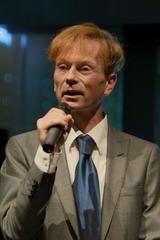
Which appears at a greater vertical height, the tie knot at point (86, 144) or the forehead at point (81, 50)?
the forehead at point (81, 50)

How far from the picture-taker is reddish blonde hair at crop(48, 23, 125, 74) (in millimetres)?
1458

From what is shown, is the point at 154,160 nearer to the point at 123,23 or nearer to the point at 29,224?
the point at 29,224

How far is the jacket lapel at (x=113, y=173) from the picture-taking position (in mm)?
A: 1358

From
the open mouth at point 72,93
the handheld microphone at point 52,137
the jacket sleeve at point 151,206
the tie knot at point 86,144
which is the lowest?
the jacket sleeve at point 151,206

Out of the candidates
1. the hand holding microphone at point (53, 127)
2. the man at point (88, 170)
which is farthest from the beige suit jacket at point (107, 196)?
the hand holding microphone at point (53, 127)

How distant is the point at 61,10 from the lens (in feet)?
8.61

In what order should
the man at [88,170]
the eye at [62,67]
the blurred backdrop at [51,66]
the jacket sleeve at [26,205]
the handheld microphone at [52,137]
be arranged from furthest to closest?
the blurred backdrop at [51,66] → the eye at [62,67] → the man at [88,170] → the jacket sleeve at [26,205] → the handheld microphone at [52,137]

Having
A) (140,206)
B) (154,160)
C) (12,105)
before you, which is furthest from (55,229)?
(12,105)

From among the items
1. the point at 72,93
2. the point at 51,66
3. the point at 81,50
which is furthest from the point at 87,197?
the point at 51,66

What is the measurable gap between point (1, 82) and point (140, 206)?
4.76 ft

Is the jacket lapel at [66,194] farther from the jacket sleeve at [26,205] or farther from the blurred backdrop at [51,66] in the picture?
the blurred backdrop at [51,66]

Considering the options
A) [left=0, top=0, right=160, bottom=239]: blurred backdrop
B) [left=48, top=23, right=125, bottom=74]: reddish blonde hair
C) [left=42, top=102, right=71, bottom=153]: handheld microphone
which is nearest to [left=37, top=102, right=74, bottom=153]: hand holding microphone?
[left=42, top=102, right=71, bottom=153]: handheld microphone

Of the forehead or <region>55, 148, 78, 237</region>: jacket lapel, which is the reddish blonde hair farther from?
<region>55, 148, 78, 237</region>: jacket lapel

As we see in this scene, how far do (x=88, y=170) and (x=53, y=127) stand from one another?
300mm
